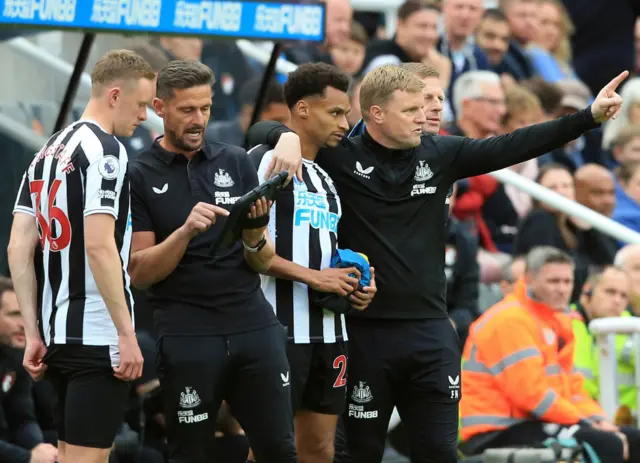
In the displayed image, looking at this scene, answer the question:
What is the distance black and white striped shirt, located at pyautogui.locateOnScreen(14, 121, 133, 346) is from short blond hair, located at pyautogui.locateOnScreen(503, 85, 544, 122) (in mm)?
6933

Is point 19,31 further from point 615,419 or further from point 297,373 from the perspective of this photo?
point 615,419

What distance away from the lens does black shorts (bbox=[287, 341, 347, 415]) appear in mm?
6355

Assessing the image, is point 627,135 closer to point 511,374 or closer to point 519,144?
point 511,374

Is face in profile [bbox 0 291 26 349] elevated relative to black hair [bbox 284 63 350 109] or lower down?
lower down

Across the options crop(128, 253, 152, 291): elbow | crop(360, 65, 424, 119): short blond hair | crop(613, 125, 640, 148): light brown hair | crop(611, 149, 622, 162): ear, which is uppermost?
crop(613, 125, 640, 148): light brown hair

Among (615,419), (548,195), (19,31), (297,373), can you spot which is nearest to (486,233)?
(548,195)

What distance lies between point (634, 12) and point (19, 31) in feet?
26.9

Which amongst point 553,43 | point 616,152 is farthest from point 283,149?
point 553,43

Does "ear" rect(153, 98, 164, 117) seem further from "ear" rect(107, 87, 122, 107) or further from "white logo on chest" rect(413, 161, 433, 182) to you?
"white logo on chest" rect(413, 161, 433, 182)

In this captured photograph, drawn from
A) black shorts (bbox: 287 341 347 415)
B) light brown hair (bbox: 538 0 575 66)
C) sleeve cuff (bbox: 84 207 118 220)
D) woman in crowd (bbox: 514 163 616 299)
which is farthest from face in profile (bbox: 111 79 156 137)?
light brown hair (bbox: 538 0 575 66)

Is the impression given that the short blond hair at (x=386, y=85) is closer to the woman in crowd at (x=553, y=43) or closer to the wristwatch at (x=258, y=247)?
the wristwatch at (x=258, y=247)

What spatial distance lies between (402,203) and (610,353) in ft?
10.5

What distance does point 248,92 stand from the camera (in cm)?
972

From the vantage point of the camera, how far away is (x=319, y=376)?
645cm
